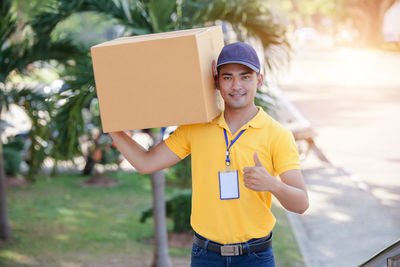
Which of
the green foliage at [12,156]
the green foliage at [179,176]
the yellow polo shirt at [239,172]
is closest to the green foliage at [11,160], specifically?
the green foliage at [12,156]

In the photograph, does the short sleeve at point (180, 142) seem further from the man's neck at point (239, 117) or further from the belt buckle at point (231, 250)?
the belt buckle at point (231, 250)

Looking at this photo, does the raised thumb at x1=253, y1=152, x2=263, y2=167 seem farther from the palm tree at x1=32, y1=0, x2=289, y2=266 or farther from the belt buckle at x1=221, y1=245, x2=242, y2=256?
the palm tree at x1=32, y1=0, x2=289, y2=266

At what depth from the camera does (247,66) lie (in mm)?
2438

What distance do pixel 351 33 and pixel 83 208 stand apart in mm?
51979

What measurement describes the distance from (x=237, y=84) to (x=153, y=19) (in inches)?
95.9

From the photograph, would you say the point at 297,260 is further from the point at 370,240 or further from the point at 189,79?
the point at 189,79

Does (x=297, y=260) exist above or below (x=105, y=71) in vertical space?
below

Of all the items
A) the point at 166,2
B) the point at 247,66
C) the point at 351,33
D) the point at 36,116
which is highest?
the point at 166,2

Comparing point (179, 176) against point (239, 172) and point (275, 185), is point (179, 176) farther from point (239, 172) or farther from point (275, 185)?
point (275, 185)

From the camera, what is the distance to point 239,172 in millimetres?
2443

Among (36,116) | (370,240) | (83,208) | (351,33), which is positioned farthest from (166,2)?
(351,33)

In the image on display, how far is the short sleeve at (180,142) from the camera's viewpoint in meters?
2.63

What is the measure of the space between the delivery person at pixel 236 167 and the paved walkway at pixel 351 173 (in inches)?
143

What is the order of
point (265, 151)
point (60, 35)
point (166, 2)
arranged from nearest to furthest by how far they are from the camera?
point (265, 151) < point (166, 2) < point (60, 35)
